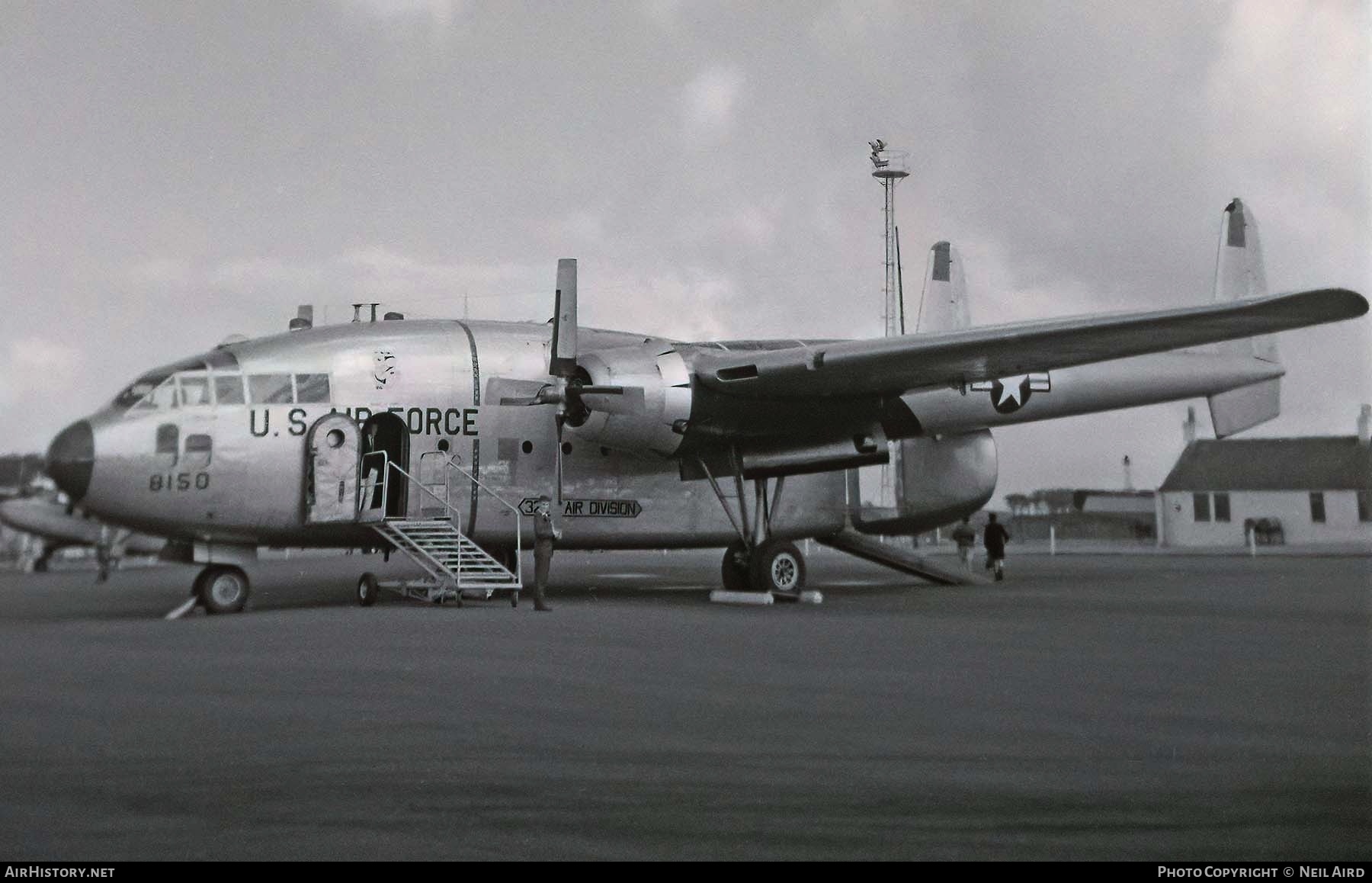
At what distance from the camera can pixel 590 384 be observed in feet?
44.9

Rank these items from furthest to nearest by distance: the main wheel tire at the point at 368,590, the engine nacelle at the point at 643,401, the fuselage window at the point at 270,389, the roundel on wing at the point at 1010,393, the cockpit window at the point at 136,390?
the roundel on wing at the point at 1010,393 < the main wheel tire at the point at 368,590 < the engine nacelle at the point at 643,401 < the fuselage window at the point at 270,389 < the cockpit window at the point at 136,390

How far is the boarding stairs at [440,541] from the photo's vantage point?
1347cm

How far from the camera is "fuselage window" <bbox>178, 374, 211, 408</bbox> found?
12875 millimetres

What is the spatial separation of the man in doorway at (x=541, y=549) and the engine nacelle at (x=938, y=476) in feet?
22.3

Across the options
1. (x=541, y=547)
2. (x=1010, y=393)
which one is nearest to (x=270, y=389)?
(x=541, y=547)

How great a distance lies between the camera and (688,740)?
5.23m

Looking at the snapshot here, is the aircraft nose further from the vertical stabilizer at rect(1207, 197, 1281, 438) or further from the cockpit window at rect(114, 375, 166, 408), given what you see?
the vertical stabilizer at rect(1207, 197, 1281, 438)

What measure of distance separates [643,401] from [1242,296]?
1166cm

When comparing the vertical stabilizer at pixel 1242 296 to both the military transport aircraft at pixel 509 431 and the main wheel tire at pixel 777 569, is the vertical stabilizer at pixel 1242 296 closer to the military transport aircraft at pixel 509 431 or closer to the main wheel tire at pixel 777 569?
the military transport aircraft at pixel 509 431

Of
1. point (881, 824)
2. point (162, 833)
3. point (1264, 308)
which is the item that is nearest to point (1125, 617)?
point (1264, 308)

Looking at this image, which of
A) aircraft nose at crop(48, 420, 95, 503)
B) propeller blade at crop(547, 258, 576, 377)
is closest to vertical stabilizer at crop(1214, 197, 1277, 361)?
propeller blade at crop(547, 258, 576, 377)

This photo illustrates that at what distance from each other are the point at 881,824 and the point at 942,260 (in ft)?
62.0

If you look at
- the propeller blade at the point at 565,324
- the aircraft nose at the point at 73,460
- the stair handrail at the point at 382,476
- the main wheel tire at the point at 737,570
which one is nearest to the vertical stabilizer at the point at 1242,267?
the main wheel tire at the point at 737,570

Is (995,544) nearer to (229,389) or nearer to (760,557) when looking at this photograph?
(760,557)
